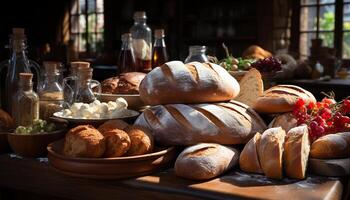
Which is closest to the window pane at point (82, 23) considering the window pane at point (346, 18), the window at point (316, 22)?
the window at point (316, 22)

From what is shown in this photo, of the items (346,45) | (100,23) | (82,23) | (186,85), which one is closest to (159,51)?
(186,85)

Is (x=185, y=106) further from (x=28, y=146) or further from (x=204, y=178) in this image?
(x=28, y=146)

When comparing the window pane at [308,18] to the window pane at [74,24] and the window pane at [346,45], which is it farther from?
the window pane at [74,24]

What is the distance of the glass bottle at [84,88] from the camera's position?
130 cm

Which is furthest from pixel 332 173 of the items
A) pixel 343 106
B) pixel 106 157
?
pixel 106 157

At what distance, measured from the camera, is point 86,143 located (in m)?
0.97

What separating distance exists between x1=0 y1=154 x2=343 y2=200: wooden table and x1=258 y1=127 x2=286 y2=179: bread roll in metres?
0.02

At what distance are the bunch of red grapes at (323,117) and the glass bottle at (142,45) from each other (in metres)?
0.72

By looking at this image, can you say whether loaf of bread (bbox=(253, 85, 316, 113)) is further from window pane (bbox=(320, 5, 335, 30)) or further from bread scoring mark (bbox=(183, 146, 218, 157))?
window pane (bbox=(320, 5, 335, 30))

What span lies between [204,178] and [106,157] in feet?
0.75

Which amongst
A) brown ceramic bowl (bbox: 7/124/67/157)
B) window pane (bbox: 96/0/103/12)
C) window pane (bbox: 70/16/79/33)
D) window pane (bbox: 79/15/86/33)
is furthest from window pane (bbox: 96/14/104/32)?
brown ceramic bowl (bbox: 7/124/67/157)

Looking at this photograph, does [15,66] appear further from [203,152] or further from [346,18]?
[346,18]

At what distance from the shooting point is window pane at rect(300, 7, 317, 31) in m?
5.59

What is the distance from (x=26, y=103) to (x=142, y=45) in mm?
602
